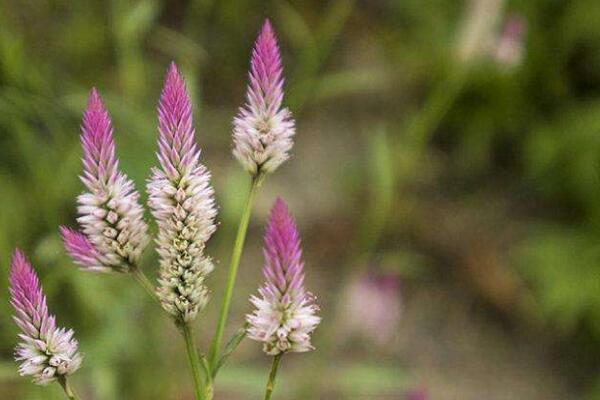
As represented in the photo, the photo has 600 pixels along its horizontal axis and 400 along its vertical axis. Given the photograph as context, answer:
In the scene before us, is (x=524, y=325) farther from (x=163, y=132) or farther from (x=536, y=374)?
(x=163, y=132)

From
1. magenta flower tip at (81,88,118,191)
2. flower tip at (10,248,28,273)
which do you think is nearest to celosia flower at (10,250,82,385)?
flower tip at (10,248,28,273)

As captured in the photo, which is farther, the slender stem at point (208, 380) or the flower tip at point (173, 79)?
the slender stem at point (208, 380)

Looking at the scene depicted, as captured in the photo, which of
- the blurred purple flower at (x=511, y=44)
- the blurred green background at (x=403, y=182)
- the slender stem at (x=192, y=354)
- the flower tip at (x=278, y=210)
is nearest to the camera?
the flower tip at (x=278, y=210)

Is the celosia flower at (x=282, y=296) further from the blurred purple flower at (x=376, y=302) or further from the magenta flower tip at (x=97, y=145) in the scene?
the blurred purple flower at (x=376, y=302)

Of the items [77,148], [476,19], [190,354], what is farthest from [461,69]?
[190,354]

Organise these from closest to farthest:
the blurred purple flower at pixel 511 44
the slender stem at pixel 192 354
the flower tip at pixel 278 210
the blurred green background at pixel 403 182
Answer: the flower tip at pixel 278 210, the slender stem at pixel 192 354, the blurred purple flower at pixel 511 44, the blurred green background at pixel 403 182

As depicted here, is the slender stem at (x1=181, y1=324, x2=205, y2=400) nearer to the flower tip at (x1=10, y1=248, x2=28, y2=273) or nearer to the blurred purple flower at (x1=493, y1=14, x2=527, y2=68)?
the flower tip at (x1=10, y1=248, x2=28, y2=273)

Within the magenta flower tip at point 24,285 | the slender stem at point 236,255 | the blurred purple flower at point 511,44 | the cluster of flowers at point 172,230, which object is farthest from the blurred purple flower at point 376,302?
the magenta flower tip at point 24,285
